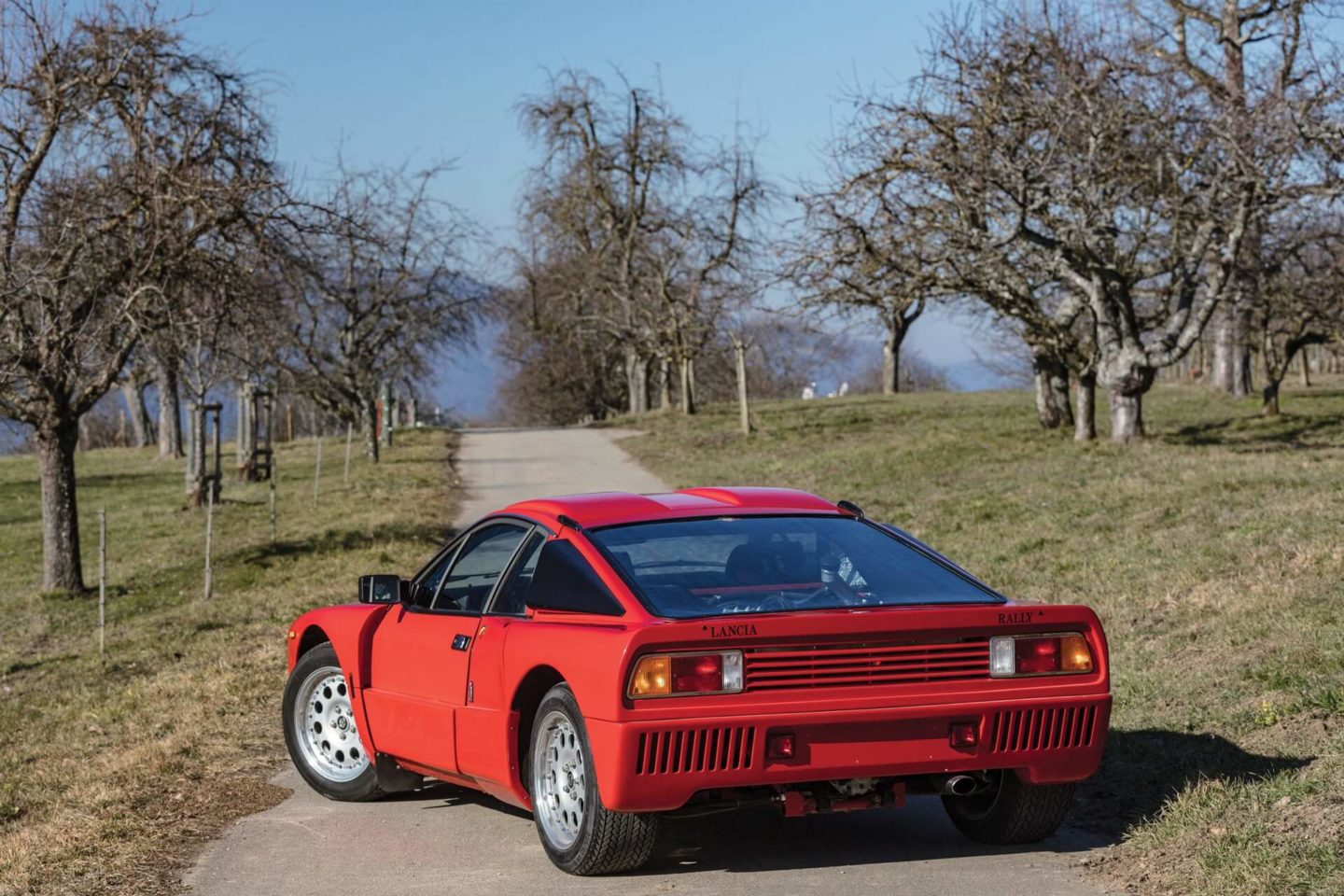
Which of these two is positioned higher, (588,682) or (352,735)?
(588,682)

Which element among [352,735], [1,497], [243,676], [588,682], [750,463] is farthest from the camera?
[1,497]

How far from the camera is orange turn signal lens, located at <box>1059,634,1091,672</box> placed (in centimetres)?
600

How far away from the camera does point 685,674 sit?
18.3 ft

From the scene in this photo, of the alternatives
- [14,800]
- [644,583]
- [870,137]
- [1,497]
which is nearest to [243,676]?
[14,800]

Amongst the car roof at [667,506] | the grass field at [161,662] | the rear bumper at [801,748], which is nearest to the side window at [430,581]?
the car roof at [667,506]

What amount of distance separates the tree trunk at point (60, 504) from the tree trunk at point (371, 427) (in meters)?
16.4

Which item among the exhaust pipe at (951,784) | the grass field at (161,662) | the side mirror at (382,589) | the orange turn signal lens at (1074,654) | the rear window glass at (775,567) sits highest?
the rear window glass at (775,567)

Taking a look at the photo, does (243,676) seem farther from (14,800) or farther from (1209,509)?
(1209,509)

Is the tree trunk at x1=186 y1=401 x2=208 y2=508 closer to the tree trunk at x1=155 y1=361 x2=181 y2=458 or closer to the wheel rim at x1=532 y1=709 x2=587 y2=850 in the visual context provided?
the tree trunk at x1=155 y1=361 x2=181 y2=458

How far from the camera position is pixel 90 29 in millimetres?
17812

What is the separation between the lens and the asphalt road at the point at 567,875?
19.4ft

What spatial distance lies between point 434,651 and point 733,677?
1908mm

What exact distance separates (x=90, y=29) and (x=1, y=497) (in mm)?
19037

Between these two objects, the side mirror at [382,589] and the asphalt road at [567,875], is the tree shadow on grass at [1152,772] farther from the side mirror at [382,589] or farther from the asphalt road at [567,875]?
the side mirror at [382,589]
